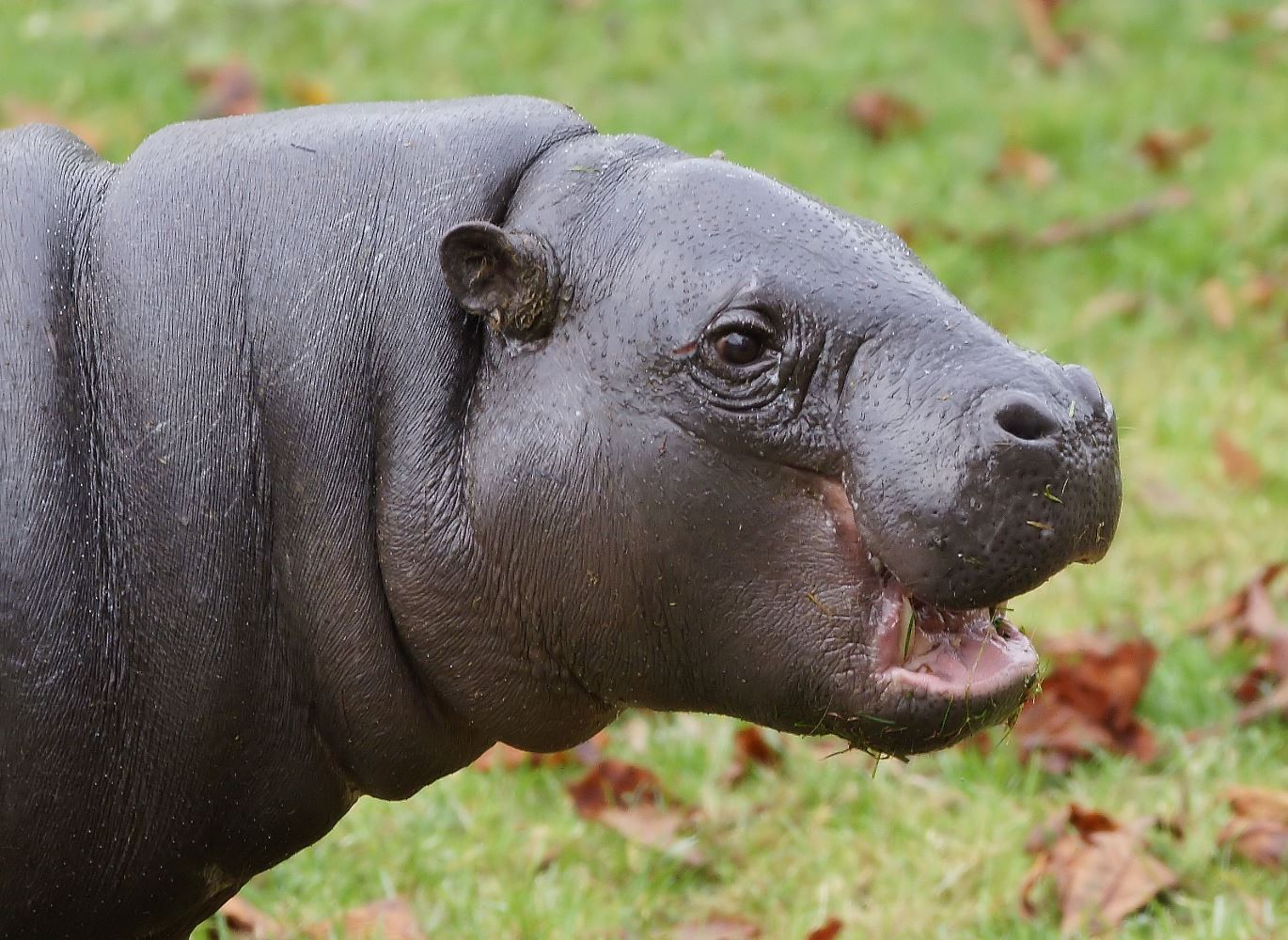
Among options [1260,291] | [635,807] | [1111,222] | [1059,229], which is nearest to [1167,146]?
[1111,222]

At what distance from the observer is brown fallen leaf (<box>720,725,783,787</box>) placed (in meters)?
4.66

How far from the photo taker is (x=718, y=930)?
3881 millimetres

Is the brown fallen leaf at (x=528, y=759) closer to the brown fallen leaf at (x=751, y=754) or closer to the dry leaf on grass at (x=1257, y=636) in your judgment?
the brown fallen leaf at (x=751, y=754)

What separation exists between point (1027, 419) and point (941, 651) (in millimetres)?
354

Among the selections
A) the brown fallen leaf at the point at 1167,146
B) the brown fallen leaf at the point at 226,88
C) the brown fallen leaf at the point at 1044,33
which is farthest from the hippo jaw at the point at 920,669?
the brown fallen leaf at the point at 1044,33

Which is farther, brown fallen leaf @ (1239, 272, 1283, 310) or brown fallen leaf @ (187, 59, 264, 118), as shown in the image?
brown fallen leaf @ (187, 59, 264, 118)

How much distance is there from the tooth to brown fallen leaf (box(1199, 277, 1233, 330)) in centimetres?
504

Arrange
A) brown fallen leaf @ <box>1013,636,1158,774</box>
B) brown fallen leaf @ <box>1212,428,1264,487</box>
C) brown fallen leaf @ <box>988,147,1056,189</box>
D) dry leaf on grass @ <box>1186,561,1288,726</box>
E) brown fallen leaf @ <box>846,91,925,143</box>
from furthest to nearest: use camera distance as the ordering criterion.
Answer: brown fallen leaf @ <box>846,91,925,143</box>
brown fallen leaf @ <box>988,147,1056,189</box>
brown fallen leaf @ <box>1212,428,1264,487</box>
dry leaf on grass @ <box>1186,561,1288,726</box>
brown fallen leaf @ <box>1013,636,1158,774</box>

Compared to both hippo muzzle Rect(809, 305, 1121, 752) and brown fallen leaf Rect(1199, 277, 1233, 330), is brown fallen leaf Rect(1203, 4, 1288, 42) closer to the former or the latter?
brown fallen leaf Rect(1199, 277, 1233, 330)

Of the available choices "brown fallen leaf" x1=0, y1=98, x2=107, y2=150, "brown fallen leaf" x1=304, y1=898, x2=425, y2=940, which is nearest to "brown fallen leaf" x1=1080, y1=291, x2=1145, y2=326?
"brown fallen leaf" x1=0, y1=98, x2=107, y2=150

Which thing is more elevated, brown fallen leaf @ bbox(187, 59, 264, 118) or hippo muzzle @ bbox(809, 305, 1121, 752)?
hippo muzzle @ bbox(809, 305, 1121, 752)

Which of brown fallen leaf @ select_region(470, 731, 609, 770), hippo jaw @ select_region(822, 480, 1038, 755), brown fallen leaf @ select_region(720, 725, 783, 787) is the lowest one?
brown fallen leaf @ select_region(470, 731, 609, 770)

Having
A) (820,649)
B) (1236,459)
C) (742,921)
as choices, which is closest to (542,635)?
(820,649)

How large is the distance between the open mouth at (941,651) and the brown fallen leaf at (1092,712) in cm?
208
